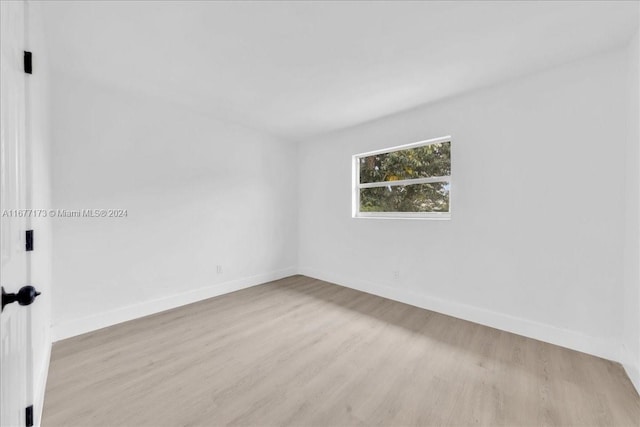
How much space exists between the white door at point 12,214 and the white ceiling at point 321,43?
2.68 feet

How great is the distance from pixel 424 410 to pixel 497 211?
6.48 ft

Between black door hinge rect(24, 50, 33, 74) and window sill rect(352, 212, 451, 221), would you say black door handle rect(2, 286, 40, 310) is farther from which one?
window sill rect(352, 212, 451, 221)

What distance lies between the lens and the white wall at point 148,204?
2424 mm

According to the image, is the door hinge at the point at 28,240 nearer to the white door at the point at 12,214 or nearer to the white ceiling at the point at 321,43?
the white door at the point at 12,214

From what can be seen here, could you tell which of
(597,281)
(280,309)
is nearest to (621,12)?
(597,281)

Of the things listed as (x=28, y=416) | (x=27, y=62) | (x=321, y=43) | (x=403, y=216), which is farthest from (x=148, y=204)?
(x=403, y=216)

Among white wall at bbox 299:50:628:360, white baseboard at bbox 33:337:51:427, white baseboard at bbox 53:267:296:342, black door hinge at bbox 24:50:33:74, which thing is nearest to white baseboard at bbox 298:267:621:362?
white wall at bbox 299:50:628:360

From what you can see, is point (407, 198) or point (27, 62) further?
point (407, 198)

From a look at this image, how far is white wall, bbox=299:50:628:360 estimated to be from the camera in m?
2.04

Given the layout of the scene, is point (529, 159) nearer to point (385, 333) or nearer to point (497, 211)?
point (497, 211)

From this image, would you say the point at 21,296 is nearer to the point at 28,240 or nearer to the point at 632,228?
the point at 28,240

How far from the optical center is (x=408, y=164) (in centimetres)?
337

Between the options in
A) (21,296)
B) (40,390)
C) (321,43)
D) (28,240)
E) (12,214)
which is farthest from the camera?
(321,43)

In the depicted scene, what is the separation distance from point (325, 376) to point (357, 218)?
233 centimetres
